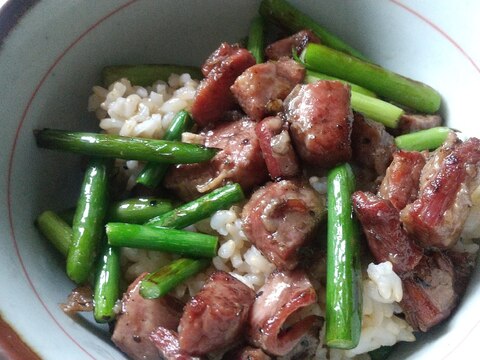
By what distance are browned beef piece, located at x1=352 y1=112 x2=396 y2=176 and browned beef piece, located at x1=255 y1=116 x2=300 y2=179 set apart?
0.97 ft

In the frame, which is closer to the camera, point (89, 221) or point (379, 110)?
point (89, 221)

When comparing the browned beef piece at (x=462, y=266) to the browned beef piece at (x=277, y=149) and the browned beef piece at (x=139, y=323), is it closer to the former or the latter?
the browned beef piece at (x=277, y=149)

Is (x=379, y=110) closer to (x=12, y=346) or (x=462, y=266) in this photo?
(x=462, y=266)

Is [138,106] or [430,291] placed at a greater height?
[138,106]

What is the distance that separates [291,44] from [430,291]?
1.38m

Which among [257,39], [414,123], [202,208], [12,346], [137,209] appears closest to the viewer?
[12,346]

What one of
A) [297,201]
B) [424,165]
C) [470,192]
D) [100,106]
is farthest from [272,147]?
[100,106]

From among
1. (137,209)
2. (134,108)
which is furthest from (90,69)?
(137,209)

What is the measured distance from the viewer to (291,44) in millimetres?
2959

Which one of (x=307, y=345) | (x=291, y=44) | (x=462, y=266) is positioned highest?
(x=291, y=44)

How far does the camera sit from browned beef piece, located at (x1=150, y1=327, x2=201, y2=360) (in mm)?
2127

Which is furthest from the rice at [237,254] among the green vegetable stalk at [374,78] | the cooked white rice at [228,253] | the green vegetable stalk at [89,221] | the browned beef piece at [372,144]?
the green vegetable stalk at [374,78]

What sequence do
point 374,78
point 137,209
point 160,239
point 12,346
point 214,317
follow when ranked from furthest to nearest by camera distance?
point 374,78
point 137,209
point 160,239
point 214,317
point 12,346

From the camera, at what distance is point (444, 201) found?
2.15 meters
